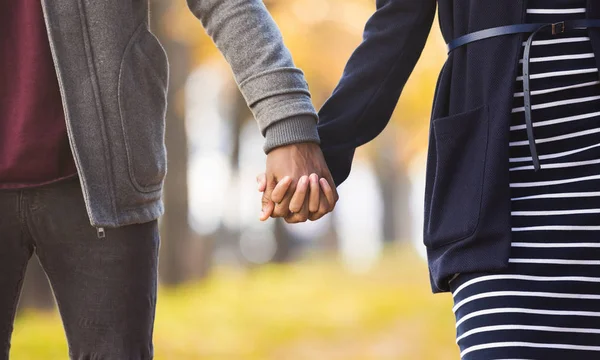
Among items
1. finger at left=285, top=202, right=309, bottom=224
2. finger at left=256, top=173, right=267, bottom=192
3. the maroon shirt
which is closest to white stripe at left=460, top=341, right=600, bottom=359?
finger at left=285, top=202, right=309, bottom=224

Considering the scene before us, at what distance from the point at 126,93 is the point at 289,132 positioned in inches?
18.5

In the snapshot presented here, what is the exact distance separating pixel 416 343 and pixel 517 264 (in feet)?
19.2

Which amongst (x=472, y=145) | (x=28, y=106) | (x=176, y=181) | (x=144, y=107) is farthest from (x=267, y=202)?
(x=176, y=181)

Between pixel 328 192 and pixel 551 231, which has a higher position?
pixel 328 192

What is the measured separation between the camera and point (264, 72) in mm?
2785

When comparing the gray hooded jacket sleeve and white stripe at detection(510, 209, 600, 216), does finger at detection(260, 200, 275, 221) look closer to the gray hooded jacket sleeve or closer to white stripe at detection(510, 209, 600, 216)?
the gray hooded jacket sleeve

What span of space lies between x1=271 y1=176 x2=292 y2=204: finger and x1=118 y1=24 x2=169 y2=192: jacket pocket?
1.13 feet

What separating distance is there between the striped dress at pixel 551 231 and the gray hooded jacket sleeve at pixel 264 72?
587mm

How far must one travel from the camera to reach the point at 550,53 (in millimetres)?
2666

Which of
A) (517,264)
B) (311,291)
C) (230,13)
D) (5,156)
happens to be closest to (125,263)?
(5,156)

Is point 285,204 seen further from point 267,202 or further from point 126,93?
point 126,93

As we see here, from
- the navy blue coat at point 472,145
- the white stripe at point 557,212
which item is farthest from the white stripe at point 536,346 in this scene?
the white stripe at point 557,212

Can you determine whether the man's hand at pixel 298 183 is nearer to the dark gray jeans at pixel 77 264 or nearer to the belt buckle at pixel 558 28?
the dark gray jeans at pixel 77 264

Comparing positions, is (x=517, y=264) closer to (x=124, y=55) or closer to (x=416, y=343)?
(x=124, y=55)
